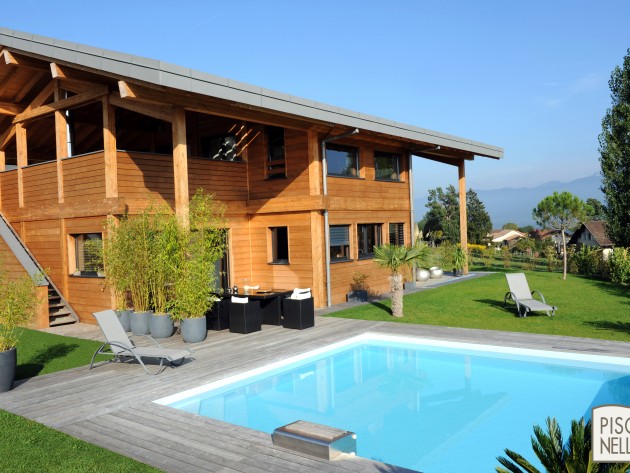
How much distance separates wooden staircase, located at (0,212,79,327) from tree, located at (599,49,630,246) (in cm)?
2226

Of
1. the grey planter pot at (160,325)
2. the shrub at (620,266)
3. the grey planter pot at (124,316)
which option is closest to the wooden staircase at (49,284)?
the grey planter pot at (124,316)

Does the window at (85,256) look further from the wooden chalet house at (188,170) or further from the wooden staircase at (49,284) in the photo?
the wooden staircase at (49,284)

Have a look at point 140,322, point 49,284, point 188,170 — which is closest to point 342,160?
point 188,170

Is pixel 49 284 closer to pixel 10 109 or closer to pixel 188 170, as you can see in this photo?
pixel 188 170

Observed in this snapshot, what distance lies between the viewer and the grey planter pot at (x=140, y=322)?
11648mm

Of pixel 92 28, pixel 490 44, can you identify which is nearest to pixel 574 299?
pixel 490 44

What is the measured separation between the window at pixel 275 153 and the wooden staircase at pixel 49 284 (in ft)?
20.6

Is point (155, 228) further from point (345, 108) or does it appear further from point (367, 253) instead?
point (367, 253)

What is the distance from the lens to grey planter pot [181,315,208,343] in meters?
10.8

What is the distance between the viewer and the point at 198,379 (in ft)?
26.9

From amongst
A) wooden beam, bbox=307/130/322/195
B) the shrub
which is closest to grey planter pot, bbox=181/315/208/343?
wooden beam, bbox=307/130/322/195

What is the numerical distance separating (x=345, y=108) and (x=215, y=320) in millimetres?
6191

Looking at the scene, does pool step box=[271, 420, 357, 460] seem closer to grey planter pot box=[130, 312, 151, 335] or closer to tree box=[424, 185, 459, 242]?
grey planter pot box=[130, 312, 151, 335]

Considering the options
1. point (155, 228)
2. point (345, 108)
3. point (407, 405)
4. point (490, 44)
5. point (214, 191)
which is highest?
point (490, 44)
